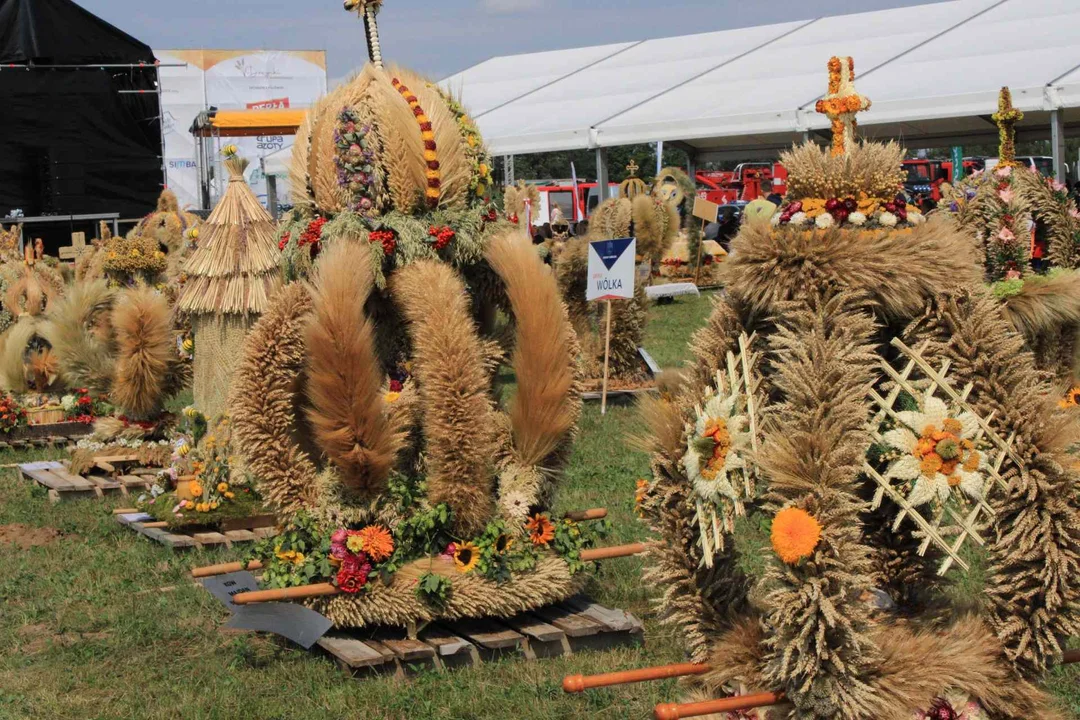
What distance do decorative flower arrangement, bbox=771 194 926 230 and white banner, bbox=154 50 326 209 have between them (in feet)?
87.3

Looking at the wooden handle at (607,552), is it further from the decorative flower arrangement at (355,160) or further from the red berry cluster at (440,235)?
the decorative flower arrangement at (355,160)

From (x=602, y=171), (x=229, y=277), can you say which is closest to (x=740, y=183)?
(x=602, y=171)

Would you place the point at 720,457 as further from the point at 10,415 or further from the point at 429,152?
the point at 10,415

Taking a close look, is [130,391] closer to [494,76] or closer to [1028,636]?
[1028,636]

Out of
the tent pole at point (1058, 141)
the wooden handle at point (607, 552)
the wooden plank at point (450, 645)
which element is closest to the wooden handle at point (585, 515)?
the wooden handle at point (607, 552)

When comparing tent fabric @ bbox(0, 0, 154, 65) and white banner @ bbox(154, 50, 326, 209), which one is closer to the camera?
tent fabric @ bbox(0, 0, 154, 65)

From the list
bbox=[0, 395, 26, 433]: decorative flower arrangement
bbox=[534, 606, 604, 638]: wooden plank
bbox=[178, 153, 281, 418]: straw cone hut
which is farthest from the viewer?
bbox=[0, 395, 26, 433]: decorative flower arrangement

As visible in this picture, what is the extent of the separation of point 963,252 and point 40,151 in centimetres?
2091

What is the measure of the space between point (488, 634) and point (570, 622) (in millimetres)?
367

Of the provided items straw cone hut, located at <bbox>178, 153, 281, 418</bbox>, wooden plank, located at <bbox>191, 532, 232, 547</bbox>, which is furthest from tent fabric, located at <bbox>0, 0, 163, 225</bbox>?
wooden plank, located at <bbox>191, 532, 232, 547</bbox>

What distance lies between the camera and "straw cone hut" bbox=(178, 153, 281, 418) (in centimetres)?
759

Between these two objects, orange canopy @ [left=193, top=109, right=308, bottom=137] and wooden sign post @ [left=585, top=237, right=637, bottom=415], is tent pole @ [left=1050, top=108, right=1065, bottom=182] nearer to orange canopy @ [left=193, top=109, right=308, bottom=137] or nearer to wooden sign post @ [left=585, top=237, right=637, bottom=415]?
wooden sign post @ [left=585, top=237, right=637, bottom=415]

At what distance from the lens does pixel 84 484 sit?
8961 mm

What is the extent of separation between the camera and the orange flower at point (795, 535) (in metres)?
3.02
